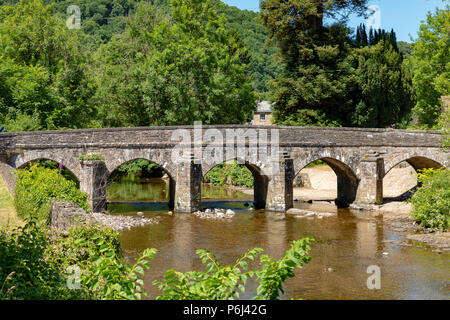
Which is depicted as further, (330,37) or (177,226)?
(330,37)

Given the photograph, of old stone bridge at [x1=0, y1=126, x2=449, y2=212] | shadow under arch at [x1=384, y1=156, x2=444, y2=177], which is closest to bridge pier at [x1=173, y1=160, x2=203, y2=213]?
old stone bridge at [x1=0, y1=126, x2=449, y2=212]

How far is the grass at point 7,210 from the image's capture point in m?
15.6

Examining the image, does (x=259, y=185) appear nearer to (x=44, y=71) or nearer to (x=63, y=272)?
(x=44, y=71)

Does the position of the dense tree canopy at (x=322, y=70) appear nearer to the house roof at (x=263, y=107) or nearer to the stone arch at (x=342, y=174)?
the stone arch at (x=342, y=174)

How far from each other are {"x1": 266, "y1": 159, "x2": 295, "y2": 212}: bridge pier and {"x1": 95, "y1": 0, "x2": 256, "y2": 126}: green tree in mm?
9994

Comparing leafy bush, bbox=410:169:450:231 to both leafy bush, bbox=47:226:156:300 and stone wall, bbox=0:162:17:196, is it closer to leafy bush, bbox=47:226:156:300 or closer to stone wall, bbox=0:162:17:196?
leafy bush, bbox=47:226:156:300

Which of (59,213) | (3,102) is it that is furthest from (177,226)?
(3,102)

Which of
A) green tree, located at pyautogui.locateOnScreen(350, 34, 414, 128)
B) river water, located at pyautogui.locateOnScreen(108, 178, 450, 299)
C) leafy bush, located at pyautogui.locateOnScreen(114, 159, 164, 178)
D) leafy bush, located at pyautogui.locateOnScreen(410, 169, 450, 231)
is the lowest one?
river water, located at pyautogui.locateOnScreen(108, 178, 450, 299)

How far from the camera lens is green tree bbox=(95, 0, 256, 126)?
35.4 meters

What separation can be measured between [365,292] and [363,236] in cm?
802

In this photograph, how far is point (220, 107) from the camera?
37125 millimetres

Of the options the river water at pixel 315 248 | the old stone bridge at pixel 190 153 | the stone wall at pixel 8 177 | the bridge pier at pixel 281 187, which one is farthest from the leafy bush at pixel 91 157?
the bridge pier at pixel 281 187

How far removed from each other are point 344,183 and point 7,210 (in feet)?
66.7

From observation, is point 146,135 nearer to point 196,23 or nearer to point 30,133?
point 30,133
